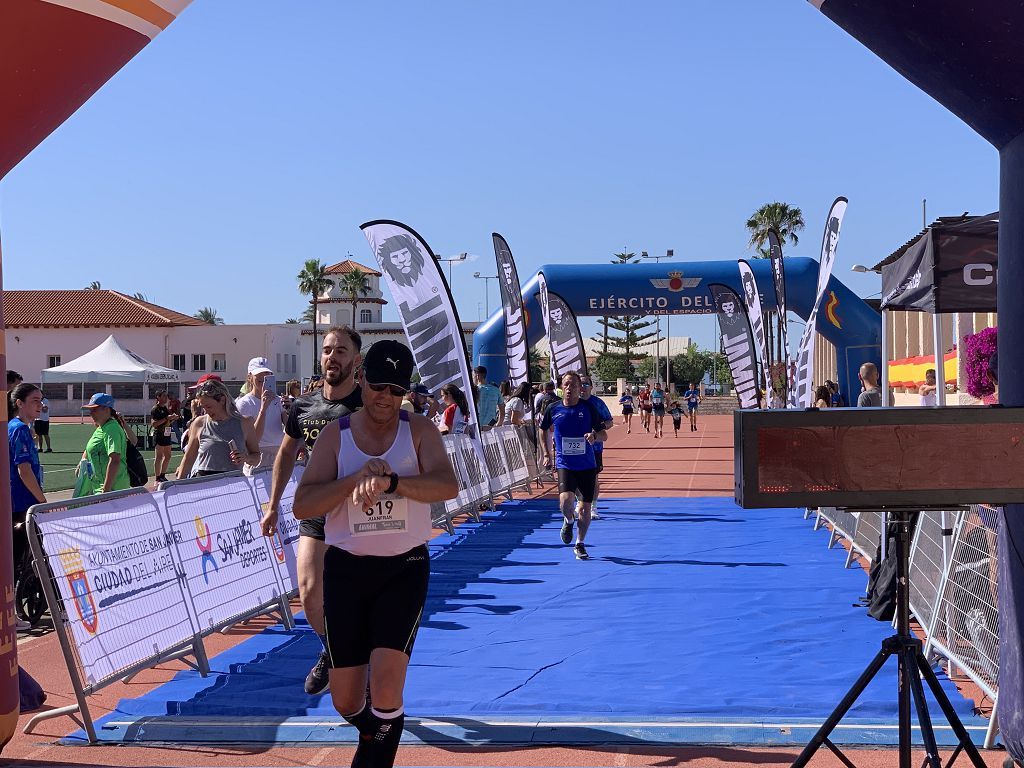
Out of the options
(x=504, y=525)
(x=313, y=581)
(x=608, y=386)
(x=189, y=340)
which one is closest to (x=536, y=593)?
(x=313, y=581)

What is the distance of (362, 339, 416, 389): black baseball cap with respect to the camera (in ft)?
14.6

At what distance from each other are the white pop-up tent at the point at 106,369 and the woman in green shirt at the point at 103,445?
2781cm

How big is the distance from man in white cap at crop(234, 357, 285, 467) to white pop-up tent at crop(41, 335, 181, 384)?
27292 millimetres

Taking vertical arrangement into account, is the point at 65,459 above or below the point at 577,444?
below

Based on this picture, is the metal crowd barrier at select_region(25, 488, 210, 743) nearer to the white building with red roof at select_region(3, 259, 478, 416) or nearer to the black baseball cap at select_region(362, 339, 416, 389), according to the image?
the black baseball cap at select_region(362, 339, 416, 389)

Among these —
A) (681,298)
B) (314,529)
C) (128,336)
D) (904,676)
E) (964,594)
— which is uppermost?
(128,336)

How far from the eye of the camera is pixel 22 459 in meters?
8.43

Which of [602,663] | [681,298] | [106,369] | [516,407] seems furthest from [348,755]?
[106,369]

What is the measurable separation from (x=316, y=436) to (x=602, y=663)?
2.45m

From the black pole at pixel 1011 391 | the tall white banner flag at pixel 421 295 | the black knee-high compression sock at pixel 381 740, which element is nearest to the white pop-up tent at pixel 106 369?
the tall white banner flag at pixel 421 295

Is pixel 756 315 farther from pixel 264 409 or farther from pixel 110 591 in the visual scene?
pixel 110 591

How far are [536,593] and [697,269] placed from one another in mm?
22547

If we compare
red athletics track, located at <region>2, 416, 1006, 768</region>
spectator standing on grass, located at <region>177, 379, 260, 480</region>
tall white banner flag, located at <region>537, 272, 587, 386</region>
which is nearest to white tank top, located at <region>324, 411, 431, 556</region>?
red athletics track, located at <region>2, 416, 1006, 768</region>

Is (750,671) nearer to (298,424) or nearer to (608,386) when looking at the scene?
(298,424)
